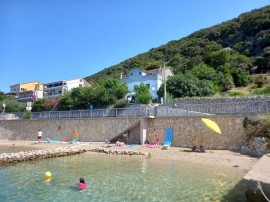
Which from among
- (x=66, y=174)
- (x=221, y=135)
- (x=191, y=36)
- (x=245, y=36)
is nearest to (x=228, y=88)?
(x=221, y=135)

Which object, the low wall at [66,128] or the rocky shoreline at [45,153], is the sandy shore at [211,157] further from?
the low wall at [66,128]

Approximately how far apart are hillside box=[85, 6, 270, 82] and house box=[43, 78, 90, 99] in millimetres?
10647

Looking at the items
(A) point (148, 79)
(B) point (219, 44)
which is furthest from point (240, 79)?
(B) point (219, 44)

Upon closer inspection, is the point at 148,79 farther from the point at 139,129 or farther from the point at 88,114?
the point at 139,129

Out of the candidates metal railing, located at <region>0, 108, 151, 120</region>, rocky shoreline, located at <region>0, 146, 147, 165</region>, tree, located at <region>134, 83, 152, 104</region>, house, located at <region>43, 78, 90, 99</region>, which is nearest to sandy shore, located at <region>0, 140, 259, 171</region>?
rocky shoreline, located at <region>0, 146, 147, 165</region>

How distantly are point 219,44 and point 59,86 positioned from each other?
5158 centimetres

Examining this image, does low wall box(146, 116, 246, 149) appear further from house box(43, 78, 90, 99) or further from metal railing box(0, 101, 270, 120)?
house box(43, 78, 90, 99)

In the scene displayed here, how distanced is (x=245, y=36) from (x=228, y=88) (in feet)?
137

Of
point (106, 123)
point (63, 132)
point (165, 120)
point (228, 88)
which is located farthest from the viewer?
point (228, 88)

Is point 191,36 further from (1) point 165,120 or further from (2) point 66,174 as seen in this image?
(2) point 66,174

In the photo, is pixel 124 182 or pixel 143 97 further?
pixel 143 97

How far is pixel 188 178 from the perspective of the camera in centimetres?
1130

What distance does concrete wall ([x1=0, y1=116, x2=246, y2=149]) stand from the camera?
Answer: 1823 cm

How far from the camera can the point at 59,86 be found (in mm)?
64688
